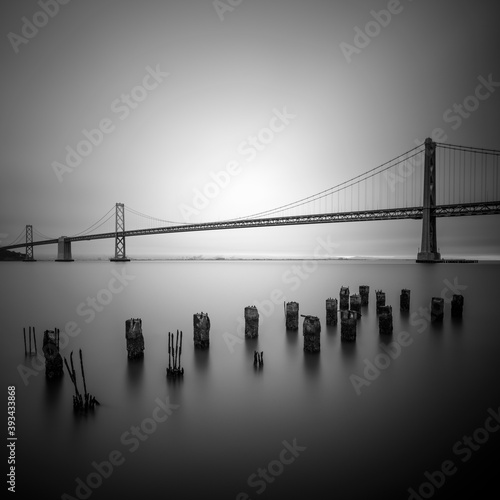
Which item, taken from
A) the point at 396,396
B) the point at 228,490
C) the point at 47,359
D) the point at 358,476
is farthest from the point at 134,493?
the point at 396,396

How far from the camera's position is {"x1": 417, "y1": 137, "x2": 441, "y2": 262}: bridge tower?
46.3m

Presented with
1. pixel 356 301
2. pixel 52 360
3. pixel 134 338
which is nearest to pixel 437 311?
pixel 356 301

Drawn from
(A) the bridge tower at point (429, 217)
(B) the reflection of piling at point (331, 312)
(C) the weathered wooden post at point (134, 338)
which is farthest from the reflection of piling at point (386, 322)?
(A) the bridge tower at point (429, 217)

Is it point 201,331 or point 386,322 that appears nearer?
point 201,331

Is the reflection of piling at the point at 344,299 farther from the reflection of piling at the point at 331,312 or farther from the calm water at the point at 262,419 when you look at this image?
the calm water at the point at 262,419

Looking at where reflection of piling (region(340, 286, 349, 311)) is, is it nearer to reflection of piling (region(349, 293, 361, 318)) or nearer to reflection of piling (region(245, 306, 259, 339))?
reflection of piling (region(349, 293, 361, 318))

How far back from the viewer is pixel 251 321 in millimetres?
8812

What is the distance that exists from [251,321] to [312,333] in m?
2.13

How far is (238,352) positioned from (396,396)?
151 inches

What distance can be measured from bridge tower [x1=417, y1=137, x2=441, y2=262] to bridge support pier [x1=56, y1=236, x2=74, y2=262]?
71488 millimetres

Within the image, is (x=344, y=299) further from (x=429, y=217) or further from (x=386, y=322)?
(x=429, y=217)

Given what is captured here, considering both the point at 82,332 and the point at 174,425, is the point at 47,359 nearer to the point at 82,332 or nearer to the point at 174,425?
the point at 174,425

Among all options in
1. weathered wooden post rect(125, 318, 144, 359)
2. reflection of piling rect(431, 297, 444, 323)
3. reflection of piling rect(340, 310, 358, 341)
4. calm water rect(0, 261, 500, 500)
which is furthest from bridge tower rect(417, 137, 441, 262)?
weathered wooden post rect(125, 318, 144, 359)

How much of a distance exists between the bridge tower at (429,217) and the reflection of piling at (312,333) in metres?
46.4
